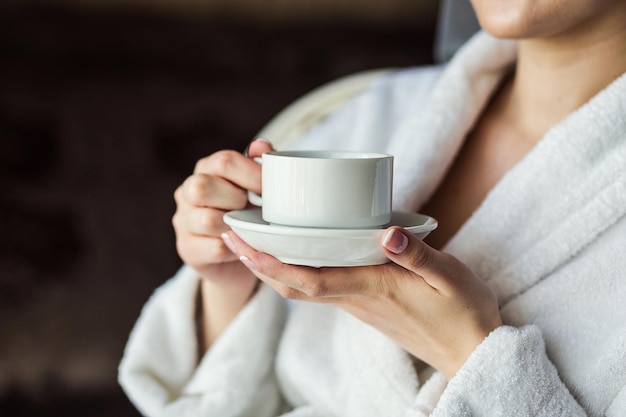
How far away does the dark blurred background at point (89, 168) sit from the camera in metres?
1.14

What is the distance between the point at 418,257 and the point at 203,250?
264mm

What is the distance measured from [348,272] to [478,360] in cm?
16

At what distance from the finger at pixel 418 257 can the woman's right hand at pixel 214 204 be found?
19 centimetres

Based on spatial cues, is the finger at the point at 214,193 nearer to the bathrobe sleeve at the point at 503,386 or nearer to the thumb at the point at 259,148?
the thumb at the point at 259,148

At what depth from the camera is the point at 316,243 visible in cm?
52

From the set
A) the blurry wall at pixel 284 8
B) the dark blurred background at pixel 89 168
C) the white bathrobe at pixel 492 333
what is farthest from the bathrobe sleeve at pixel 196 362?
the blurry wall at pixel 284 8

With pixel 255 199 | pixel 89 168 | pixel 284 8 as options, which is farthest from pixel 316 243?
pixel 284 8

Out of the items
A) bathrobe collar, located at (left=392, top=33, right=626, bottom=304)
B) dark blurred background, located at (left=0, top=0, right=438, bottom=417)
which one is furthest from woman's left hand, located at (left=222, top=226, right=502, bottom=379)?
dark blurred background, located at (left=0, top=0, right=438, bottom=417)

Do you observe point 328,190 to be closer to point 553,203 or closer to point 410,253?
point 410,253

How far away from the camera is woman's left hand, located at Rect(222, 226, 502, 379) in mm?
557

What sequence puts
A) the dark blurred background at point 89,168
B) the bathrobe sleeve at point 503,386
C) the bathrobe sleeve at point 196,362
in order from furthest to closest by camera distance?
the dark blurred background at point 89,168
the bathrobe sleeve at point 196,362
the bathrobe sleeve at point 503,386

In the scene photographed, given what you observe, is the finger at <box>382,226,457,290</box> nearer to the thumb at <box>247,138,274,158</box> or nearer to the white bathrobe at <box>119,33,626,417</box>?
the white bathrobe at <box>119,33,626,417</box>

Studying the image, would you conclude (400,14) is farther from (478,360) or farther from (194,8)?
(478,360)

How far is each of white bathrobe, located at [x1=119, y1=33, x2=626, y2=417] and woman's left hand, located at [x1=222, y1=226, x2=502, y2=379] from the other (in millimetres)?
29
